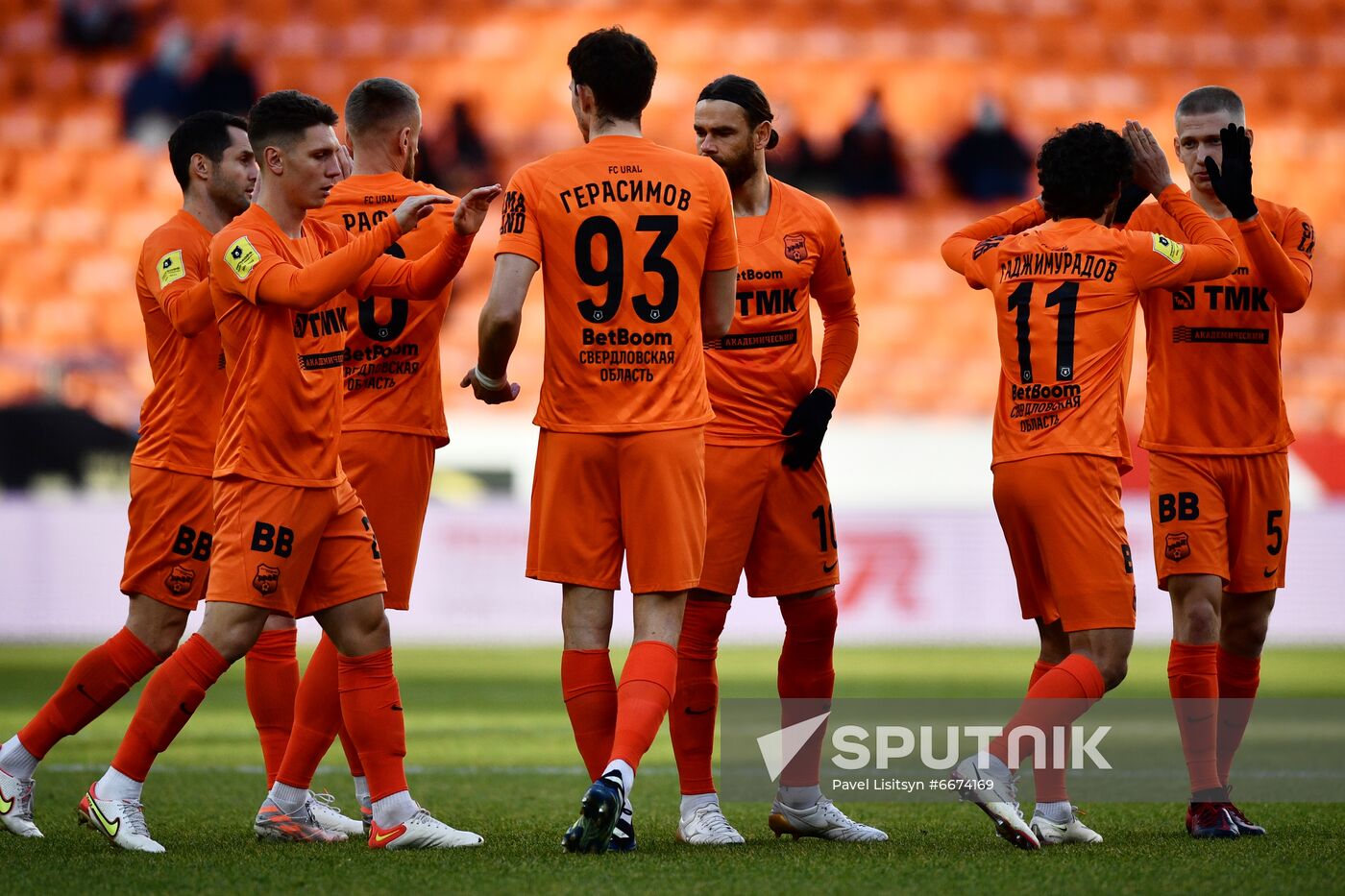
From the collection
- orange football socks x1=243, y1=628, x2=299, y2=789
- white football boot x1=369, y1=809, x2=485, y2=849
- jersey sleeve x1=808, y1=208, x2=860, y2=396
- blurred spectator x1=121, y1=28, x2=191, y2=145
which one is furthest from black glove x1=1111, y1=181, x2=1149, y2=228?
blurred spectator x1=121, y1=28, x2=191, y2=145

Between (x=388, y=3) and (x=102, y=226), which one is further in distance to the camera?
(x=388, y=3)

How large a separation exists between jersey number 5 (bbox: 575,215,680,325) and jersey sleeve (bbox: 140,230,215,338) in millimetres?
1284

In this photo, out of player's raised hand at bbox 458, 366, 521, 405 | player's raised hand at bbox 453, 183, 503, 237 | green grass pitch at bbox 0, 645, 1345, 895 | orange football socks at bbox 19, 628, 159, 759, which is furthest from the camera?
orange football socks at bbox 19, 628, 159, 759

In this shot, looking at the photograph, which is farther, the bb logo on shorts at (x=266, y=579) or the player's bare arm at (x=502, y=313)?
the bb logo on shorts at (x=266, y=579)

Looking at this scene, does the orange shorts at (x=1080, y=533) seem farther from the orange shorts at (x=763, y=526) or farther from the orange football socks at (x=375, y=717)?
the orange football socks at (x=375, y=717)

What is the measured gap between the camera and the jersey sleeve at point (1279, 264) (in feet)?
19.5

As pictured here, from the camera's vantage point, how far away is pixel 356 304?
19.5 ft

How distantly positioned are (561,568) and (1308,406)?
14.2 m

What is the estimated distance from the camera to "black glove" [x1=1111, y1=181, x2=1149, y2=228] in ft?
20.0

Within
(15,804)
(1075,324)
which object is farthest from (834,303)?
(15,804)

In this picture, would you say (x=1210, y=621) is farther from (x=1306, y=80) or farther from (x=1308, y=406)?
(x=1306, y=80)

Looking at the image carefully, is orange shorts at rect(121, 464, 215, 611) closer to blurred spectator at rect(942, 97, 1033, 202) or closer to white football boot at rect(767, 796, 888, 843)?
white football boot at rect(767, 796, 888, 843)

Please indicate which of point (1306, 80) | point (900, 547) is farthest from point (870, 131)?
point (900, 547)

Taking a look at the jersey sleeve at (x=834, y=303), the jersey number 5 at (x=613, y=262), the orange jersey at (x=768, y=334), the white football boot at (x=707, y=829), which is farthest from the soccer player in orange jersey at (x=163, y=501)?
the jersey sleeve at (x=834, y=303)
